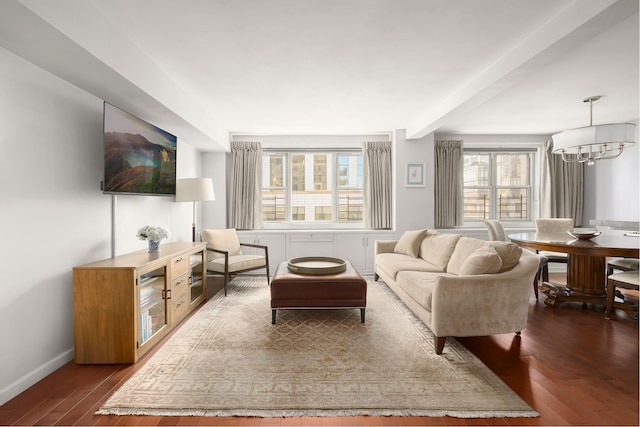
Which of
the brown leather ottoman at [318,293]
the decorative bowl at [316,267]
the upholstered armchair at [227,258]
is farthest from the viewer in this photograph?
the upholstered armchair at [227,258]

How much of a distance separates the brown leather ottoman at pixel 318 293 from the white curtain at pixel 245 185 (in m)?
2.70

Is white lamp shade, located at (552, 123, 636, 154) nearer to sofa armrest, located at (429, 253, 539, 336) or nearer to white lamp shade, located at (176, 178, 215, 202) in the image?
sofa armrest, located at (429, 253, 539, 336)

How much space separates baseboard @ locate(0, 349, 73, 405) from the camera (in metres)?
1.97

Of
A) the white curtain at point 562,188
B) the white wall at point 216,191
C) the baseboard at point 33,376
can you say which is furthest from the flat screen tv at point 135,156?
the white curtain at point 562,188

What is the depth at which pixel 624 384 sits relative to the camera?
7.01 ft

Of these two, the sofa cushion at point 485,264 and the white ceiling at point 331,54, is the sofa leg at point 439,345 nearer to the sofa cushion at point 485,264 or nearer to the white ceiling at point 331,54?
the sofa cushion at point 485,264

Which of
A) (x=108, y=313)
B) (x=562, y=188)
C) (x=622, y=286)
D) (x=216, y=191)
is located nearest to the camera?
(x=108, y=313)

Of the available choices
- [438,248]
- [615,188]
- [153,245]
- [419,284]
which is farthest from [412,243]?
[615,188]

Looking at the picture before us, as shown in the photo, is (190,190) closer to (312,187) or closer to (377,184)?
(312,187)

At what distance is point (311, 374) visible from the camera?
7.33ft

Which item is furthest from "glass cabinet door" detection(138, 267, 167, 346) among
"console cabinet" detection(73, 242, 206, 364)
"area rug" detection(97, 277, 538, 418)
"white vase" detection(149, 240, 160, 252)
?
"white vase" detection(149, 240, 160, 252)

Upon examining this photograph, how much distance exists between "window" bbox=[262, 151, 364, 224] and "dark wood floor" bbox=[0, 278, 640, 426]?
11.6 ft

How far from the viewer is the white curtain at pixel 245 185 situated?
225 inches

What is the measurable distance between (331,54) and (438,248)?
2.49m
